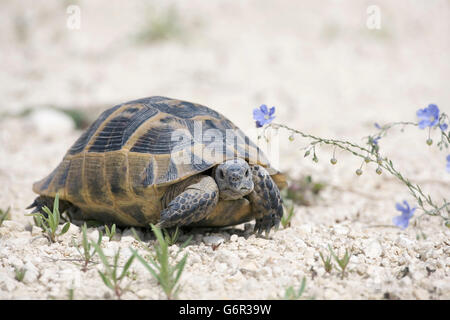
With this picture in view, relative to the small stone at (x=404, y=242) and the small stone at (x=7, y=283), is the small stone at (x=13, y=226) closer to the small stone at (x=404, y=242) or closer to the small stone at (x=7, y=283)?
the small stone at (x=7, y=283)

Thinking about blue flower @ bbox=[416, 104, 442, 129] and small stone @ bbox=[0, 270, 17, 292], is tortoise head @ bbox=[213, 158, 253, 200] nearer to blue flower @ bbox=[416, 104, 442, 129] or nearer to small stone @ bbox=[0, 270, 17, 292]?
blue flower @ bbox=[416, 104, 442, 129]

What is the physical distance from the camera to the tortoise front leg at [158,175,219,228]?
2691 millimetres

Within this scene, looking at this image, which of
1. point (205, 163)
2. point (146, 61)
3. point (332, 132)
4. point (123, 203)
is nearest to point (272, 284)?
point (205, 163)

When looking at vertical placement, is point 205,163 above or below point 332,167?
above

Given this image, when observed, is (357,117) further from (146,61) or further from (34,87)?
(34,87)

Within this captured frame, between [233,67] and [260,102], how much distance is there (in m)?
1.77

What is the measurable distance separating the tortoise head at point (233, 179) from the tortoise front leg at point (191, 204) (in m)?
0.06

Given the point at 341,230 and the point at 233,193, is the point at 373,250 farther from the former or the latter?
the point at 233,193

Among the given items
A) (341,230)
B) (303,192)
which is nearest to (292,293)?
(341,230)

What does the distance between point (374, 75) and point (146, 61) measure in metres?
5.05

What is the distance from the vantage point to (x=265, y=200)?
119 inches

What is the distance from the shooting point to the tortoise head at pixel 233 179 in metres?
2.80

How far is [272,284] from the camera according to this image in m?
2.25

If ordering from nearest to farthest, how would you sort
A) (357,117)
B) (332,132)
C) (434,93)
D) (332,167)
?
(332,167)
(332,132)
(357,117)
(434,93)
